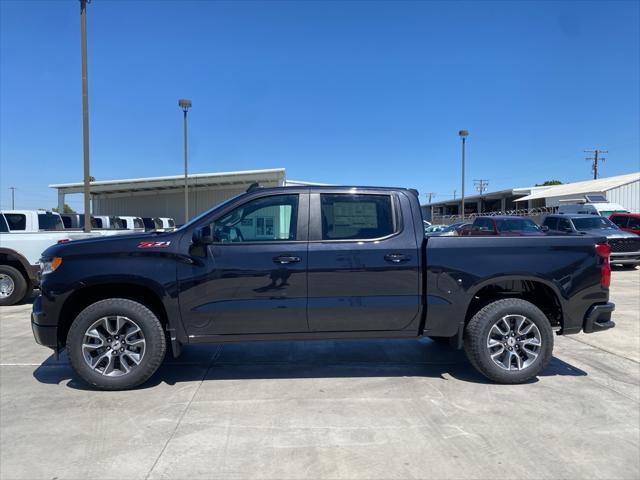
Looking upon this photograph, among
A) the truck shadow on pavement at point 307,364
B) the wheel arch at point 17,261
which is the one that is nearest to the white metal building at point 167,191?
the wheel arch at point 17,261

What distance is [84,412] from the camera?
3988 mm

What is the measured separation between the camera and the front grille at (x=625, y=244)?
47.2 ft

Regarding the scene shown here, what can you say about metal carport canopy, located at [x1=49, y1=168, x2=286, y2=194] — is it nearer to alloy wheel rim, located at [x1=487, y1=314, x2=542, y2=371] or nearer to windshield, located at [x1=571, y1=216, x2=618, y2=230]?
windshield, located at [x1=571, y1=216, x2=618, y2=230]

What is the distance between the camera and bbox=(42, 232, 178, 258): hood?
171 inches

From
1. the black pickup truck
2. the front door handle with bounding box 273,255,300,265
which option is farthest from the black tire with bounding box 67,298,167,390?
the front door handle with bounding box 273,255,300,265

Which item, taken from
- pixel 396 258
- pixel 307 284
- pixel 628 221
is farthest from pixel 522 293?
pixel 628 221

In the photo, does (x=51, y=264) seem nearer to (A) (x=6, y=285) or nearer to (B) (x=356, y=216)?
(B) (x=356, y=216)

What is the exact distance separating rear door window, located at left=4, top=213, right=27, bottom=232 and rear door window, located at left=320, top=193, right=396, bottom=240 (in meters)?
9.74

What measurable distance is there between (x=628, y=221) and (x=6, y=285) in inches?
772

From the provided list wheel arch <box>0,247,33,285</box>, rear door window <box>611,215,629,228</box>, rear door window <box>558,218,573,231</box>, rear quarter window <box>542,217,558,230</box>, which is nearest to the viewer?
wheel arch <box>0,247,33,285</box>

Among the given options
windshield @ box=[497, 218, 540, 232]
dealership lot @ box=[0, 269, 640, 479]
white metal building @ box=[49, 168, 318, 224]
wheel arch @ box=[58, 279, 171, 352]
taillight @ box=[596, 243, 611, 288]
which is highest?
white metal building @ box=[49, 168, 318, 224]

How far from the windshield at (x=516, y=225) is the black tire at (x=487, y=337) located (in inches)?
425

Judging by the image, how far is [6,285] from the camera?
8.90 metres

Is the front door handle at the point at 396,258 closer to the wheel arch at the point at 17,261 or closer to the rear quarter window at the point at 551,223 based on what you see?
the wheel arch at the point at 17,261
